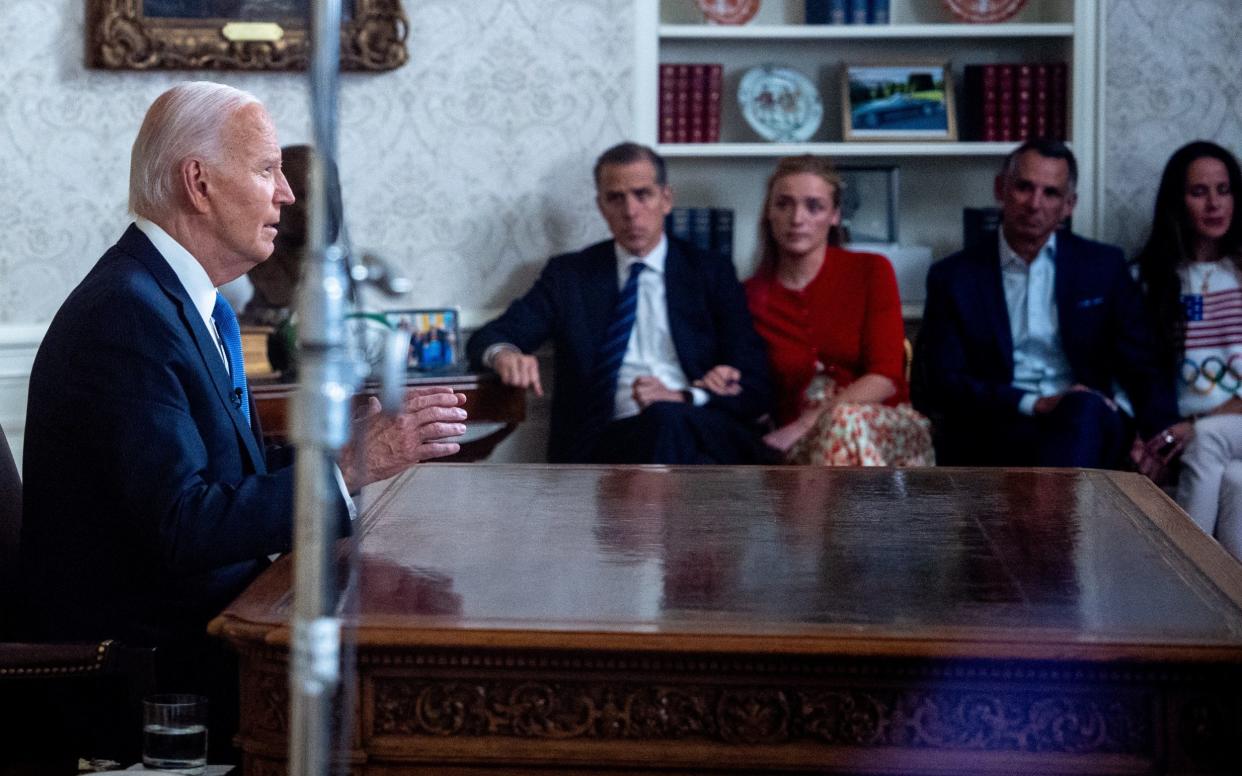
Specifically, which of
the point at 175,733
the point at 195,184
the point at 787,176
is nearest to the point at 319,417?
the point at 175,733

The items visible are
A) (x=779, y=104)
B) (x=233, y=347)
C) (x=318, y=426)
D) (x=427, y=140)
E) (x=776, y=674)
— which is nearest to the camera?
(x=318, y=426)

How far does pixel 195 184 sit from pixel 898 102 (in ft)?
9.44

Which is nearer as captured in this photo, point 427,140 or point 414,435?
point 414,435

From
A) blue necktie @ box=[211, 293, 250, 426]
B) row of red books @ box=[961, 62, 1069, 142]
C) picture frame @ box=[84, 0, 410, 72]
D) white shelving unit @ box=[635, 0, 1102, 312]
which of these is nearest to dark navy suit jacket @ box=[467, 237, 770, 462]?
white shelving unit @ box=[635, 0, 1102, 312]

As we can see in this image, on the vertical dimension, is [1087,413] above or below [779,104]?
→ below

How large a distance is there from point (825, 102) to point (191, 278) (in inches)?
118

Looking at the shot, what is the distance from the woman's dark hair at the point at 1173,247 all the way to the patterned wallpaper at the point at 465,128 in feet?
1.10

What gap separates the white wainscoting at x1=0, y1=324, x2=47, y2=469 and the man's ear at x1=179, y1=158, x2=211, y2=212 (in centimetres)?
231

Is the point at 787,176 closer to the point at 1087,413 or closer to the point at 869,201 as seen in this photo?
the point at 869,201

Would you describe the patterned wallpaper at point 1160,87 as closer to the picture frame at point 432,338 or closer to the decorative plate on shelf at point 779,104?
the decorative plate on shelf at point 779,104

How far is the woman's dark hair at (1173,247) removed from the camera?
3865 millimetres

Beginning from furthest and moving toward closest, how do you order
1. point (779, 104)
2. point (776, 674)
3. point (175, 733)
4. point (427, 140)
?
point (779, 104) → point (427, 140) → point (175, 733) → point (776, 674)

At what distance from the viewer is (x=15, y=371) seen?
13.4ft

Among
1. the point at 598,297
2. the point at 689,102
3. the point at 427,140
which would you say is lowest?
the point at 598,297
